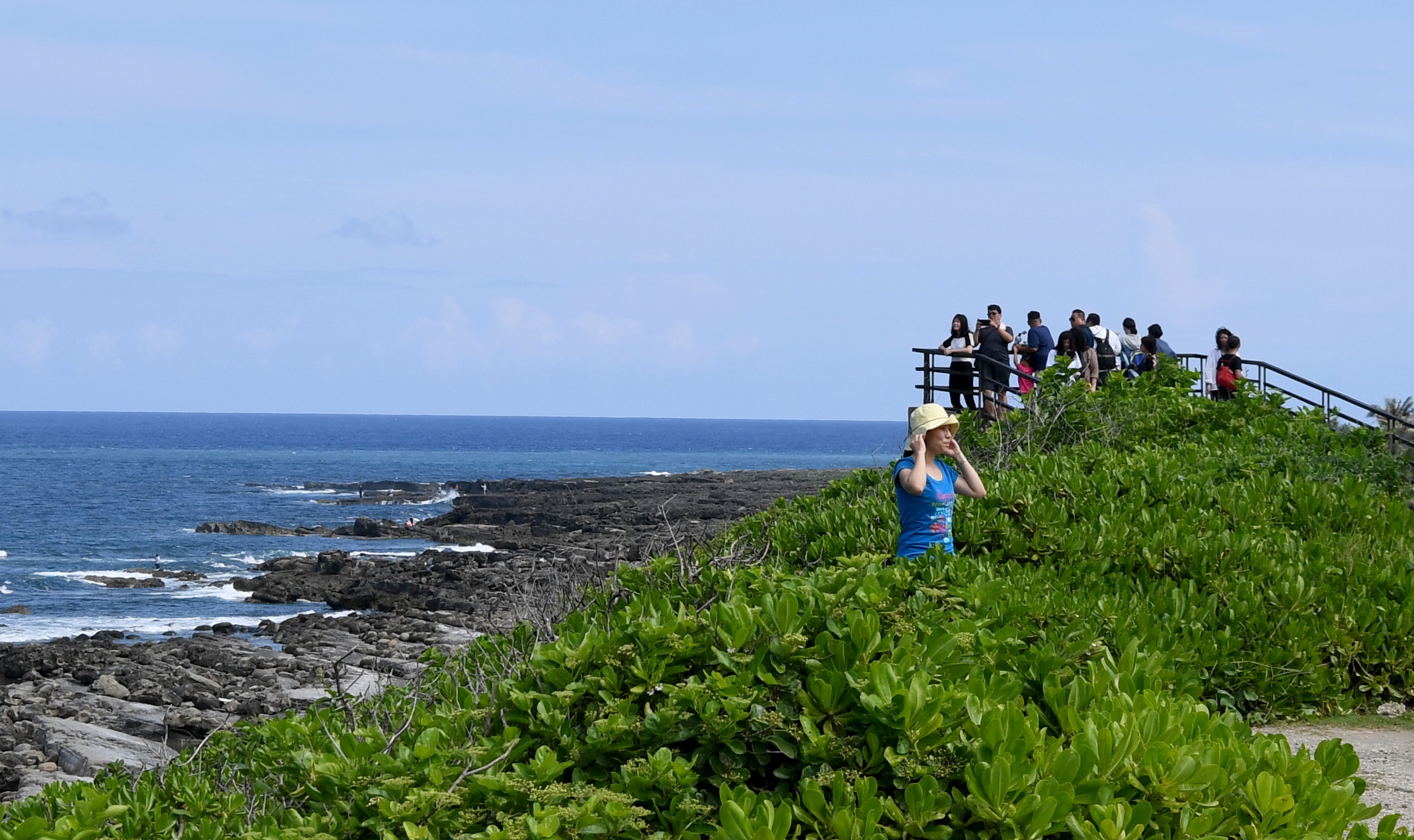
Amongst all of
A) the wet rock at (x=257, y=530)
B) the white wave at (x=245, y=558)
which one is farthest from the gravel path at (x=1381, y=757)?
the wet rock at (x=257, y=530)

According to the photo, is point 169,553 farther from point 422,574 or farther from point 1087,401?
point 1087,401

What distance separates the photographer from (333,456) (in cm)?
12094

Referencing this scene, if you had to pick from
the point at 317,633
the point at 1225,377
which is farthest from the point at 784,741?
the point at 317,633

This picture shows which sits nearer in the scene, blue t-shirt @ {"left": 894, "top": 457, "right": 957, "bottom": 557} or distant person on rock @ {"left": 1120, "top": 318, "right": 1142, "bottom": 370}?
blue t-shirt @ {"left": 894, "top": 457, "right": 957, "bottom": 557}

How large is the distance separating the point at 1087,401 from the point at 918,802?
12017 millimetres

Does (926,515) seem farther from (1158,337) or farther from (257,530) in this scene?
(257,530)

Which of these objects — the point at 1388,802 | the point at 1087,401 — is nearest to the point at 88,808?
the point at 1388,802

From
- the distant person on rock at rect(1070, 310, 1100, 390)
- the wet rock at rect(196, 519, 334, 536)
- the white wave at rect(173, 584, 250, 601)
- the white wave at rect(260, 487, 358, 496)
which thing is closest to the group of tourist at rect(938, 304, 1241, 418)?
the distant person on rock at rect(1070, 310, 1100, 390)

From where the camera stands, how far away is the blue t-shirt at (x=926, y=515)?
6.99 m

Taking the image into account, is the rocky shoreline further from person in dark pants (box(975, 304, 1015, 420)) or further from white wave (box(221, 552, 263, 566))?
person in dark pants (box(975, 304, 1015, 420))

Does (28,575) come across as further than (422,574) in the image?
Yes

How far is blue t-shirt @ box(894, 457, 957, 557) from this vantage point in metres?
6.99

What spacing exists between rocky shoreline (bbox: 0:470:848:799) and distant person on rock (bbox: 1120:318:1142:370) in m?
5.10

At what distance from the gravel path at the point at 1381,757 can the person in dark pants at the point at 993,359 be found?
A: 10.1 meters
